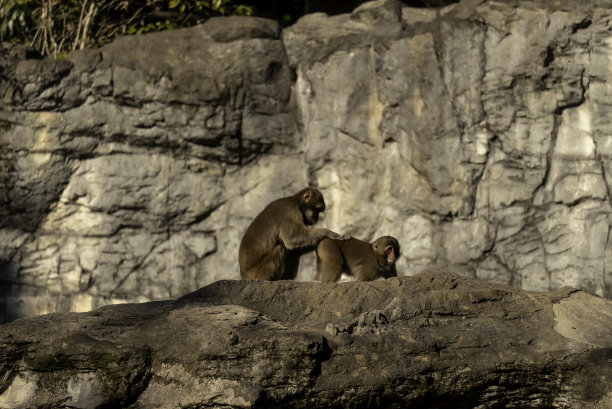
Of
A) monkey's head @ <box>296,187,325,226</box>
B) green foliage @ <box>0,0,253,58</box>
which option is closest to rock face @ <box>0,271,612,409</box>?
monkey's head @ <box>296,187,325,226</box>

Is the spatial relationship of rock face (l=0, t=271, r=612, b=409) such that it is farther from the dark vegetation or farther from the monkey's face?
the dark vegetation

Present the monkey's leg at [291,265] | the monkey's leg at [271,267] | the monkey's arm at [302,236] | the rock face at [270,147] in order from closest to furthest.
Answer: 1. the monkey's leg at [271,267]
2. the monkey's arm at [302,236]
3. the monkey's leg at [291,265]
4. the rock face at [270,147]

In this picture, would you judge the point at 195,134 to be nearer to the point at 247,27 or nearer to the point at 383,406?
the point at 247,27

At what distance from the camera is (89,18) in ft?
37.8

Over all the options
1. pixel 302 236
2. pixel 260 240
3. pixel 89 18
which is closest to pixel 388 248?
pixel 302 236

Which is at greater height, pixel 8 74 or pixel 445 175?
pixel 8 74

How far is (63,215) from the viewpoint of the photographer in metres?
10.5

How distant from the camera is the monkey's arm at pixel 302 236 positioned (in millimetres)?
8438

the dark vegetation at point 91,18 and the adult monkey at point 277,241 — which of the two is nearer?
the adult monkey at point 277,241

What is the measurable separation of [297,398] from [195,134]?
5811 millimetres

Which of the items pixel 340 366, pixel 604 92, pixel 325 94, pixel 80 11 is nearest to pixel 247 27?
pixel 325 94

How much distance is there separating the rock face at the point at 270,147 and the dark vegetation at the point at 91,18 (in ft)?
3.35

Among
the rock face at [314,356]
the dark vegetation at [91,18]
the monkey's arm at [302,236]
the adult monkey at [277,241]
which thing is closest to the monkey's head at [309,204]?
the adult monkey at [277,241]

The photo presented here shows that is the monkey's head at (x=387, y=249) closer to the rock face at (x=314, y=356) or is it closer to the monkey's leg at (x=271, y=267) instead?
the monkey's leg at (x=271, y=267)
